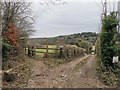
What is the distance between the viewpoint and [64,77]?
16469mm

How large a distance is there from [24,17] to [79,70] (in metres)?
10.9

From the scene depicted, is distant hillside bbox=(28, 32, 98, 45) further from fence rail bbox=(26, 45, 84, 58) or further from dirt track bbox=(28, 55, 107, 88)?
dirt track bbox=(28, 55, 107, 88)

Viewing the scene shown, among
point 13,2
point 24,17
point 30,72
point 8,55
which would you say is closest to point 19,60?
point 8,55

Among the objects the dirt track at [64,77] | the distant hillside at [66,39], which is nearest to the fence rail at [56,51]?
the distant hillside at [66,39]

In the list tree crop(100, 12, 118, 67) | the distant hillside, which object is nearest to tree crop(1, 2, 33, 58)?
the distant hillside

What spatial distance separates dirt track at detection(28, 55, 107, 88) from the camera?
14650 mm

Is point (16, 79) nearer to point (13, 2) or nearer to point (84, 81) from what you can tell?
point (84, 81)

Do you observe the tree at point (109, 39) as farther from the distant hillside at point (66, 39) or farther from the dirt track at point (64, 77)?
the distant hillside at point (66, 39)

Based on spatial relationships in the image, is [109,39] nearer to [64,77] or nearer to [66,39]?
[64,77]

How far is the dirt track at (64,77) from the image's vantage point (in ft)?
48.1

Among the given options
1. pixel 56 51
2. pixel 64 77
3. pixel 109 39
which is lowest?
pixel 64 77

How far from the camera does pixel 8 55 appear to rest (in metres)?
19.5

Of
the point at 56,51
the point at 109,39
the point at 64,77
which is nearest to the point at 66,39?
the point at 56,51

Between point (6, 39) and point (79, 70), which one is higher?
point (6, 39)
